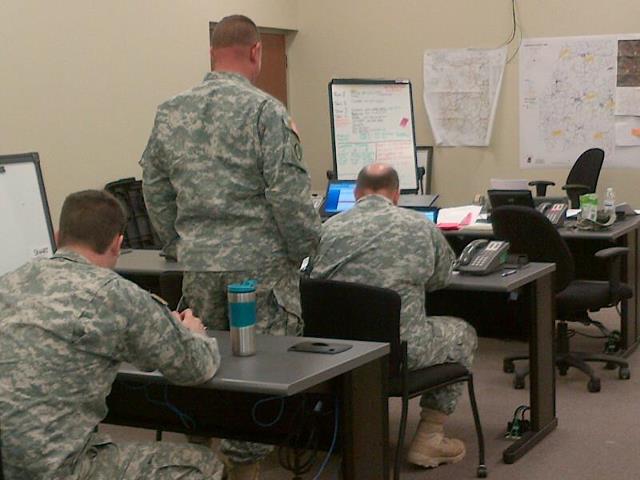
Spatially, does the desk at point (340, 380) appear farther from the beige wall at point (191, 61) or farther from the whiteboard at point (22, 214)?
the beige wall at point (191, 61)

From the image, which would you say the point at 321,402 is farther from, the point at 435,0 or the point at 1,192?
the point at 435,0

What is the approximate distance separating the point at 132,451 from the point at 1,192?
75 cm

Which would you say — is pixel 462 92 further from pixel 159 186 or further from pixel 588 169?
pixel 159 186

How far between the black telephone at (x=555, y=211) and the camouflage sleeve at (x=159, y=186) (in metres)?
2.52

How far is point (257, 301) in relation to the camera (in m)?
3.24

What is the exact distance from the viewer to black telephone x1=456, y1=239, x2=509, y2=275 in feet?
13.1

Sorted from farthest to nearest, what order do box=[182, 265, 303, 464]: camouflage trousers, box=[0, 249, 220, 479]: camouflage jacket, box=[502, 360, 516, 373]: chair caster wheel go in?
→ 1. box=[502, 360, 516, 373]: chair caster wheel
2. box=[182, 265, 303, 464]: camouflage trousers
3. box=[0, 249, 220, 479]: camouflage jacket

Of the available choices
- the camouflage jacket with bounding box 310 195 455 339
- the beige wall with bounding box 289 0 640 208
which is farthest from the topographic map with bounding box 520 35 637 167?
the camouflage jacket with bounding box 310 195 455 339

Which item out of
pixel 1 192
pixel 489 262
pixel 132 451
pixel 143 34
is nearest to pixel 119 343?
pixel 132 451

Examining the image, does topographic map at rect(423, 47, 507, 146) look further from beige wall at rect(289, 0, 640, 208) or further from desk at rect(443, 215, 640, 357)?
desk at rect(443, 215, 640, 357)

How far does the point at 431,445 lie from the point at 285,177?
134 cm

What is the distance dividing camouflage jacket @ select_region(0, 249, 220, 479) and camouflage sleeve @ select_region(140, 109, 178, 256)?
1.04m

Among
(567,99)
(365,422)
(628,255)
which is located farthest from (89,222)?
(567,99)

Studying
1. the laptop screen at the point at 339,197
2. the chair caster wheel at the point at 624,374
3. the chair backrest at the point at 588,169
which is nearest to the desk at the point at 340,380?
the laptop screen at the point at 339,197
